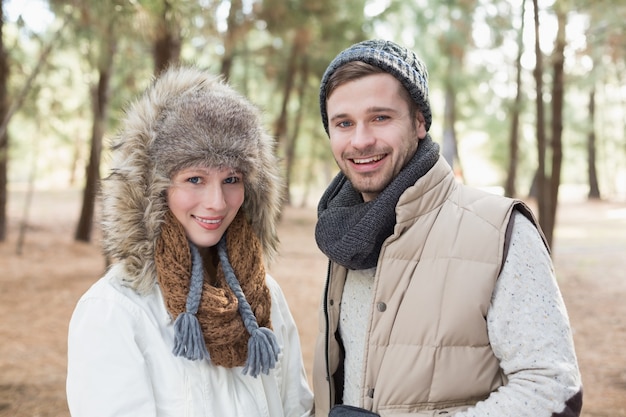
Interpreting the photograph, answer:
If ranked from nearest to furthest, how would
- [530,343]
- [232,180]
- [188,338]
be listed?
[530,343] → [188,338] → [232,180]

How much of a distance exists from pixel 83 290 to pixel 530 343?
8634 millimetres

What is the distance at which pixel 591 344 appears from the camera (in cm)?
700

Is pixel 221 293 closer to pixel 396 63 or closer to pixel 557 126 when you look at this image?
pixel 396 63

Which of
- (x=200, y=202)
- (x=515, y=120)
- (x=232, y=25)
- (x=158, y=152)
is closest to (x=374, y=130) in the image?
(x=200, y=202)

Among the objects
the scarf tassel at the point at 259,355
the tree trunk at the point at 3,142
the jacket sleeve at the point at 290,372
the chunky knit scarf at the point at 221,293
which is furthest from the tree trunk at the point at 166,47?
the scarf tassel at the point at 259,355

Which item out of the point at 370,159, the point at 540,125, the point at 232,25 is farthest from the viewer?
the point at 232,25

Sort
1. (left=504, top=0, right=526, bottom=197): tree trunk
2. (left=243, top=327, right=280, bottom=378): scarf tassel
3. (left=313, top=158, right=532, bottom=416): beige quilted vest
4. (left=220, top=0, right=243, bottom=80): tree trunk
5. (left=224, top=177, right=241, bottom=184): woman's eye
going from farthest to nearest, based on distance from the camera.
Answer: (left=504, top=0, right=526, bottom=197): tree trunk
(left=220, top=0, right=243, bottom=80): tree trunk
(left=224, top=177, right=241, bottom=184): woman's eye
(left=243, top=327, right=280, bottom=378): scarf tassel
(left=313, top=158, right=532, bottom=416): beige quilted vest

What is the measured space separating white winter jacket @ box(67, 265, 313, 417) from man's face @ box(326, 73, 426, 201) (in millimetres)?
879

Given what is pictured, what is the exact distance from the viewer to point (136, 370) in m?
1.99

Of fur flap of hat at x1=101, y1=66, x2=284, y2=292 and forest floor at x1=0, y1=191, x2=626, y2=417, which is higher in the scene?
fur flap of hat at x1=101, y1=66, x2=284, y2=292

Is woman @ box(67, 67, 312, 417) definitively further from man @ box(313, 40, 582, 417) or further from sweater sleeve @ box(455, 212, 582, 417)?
sweater sleeve @ box(455, 212, 582, 417)

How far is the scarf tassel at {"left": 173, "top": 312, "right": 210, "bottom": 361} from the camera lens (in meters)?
2.04

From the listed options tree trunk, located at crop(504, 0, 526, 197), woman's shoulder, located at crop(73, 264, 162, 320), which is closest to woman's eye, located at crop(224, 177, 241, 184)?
woman's shoulder, located at crop(73, 264, 162, 320)

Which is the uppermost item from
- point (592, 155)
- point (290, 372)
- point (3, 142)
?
point (592, 155)
